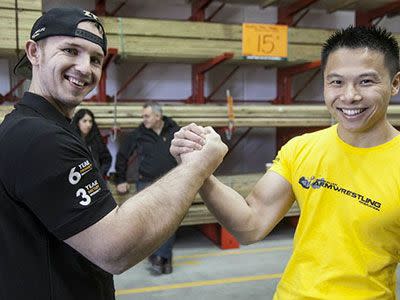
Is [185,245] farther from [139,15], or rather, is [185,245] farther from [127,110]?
[139,15]

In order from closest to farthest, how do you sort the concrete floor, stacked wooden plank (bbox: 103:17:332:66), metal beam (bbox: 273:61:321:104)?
the concrete floor < stacked wooden plank (bbox: 103:17:332:66) < metal beam (bbox: 273:61:321:104)

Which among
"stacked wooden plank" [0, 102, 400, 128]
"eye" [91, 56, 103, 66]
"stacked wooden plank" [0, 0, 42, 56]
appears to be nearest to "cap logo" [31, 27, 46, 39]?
"eye" [91, 56, 103, 66]

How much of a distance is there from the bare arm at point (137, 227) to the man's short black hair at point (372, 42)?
85 cm

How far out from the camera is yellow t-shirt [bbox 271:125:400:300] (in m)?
1.51

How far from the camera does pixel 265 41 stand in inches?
233

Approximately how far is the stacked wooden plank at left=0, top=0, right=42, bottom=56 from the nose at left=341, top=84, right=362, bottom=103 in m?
4.57

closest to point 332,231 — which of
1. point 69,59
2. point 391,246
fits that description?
point 391,246

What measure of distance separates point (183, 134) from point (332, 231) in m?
0.70

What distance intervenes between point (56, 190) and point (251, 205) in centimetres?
90

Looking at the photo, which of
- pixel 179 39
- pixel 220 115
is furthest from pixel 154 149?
pixel 179 39

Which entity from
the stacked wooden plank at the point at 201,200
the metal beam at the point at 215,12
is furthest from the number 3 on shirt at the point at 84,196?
the metal beam at the point at 215,12

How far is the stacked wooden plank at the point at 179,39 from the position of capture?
5746 millimetres

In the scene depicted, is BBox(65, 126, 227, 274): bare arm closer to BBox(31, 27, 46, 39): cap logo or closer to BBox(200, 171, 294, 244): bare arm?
BBox(200, 171, 294, 244): bare arm

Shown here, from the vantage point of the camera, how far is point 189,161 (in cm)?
141
